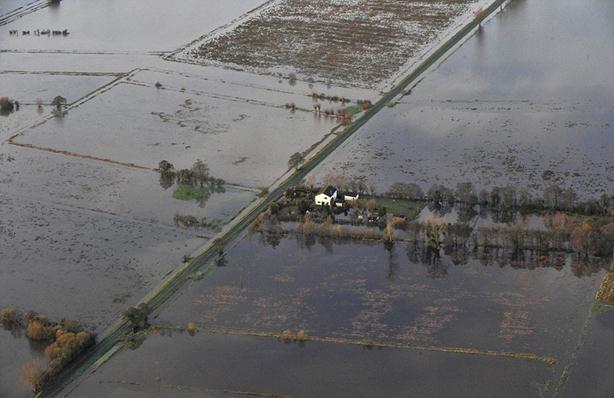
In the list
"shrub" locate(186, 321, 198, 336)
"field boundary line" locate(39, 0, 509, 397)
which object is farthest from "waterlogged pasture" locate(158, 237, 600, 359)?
"field boundary line" locate(39, 0, 509, 397)

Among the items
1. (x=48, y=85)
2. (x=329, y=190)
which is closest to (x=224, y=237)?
(x=329, y=190)

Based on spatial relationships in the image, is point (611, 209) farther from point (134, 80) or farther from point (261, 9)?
point (261, 9)

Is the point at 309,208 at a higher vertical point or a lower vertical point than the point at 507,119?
lower

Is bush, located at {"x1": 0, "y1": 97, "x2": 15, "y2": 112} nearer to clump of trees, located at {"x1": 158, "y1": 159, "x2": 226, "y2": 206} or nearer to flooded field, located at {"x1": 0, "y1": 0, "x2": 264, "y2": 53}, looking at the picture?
flooded field, located at {"x1": 0, "y1": 0, "x2": 264, "y2": 53}

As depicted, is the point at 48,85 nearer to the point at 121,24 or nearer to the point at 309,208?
the point at 121,24

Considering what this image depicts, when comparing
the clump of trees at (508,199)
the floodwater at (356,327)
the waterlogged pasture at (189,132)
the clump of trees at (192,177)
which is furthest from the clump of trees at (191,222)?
the clump of trees at (508,199)

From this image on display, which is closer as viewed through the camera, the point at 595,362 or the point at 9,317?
the point at 595,362
